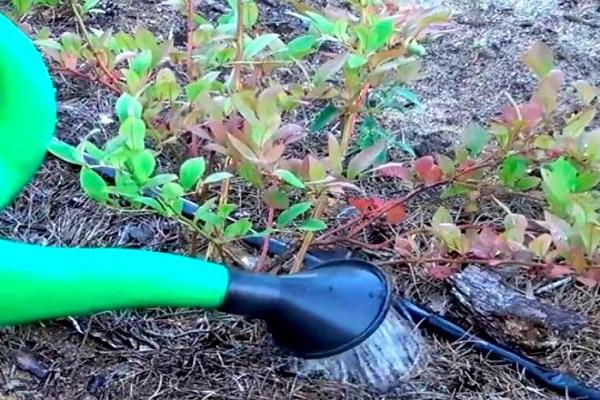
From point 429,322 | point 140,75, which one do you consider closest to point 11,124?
point 140,75

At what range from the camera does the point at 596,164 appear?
1087 millimetres

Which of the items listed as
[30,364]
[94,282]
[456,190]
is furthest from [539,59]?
[30,364]

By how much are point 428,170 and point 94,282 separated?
392 mm

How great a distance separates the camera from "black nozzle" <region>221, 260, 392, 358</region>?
1036 mm

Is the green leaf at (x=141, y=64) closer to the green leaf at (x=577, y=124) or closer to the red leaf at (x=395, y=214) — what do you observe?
the red leaf at (x=395, y=214)

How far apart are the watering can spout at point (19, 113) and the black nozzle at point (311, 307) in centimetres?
23

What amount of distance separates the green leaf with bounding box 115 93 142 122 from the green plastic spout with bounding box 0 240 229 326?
0.15 m

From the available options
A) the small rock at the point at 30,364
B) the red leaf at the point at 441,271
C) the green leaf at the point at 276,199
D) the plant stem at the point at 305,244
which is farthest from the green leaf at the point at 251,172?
the small rock at the point at 30,364

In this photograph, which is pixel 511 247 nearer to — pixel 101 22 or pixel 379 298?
pixel 379 298

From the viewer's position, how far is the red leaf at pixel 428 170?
3.77 ft

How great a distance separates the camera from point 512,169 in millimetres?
1163

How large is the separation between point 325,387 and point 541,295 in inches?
12.8

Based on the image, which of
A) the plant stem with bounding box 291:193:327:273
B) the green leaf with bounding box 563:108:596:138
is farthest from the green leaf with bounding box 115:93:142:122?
the green leaf with bounding box 563:108:596:138

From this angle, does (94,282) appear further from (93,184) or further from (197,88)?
(197,88)
